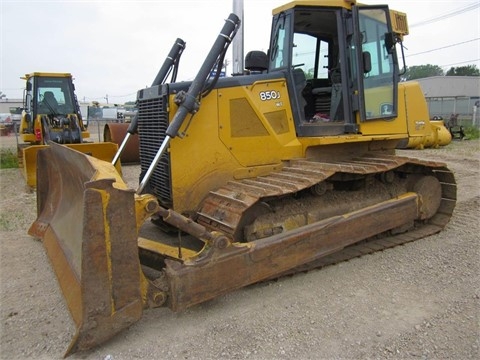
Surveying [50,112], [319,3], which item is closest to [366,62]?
[319,3]

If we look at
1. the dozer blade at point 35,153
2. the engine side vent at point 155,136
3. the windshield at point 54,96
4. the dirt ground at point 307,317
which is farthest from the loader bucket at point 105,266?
the windshield at point 54,96

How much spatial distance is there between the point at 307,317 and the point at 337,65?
10.4 feet

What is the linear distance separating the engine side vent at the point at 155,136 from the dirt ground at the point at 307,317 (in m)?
1.24

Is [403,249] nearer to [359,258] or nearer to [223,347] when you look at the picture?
[359,258]

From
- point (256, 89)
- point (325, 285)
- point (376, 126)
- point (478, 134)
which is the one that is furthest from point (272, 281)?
point (478, 134)

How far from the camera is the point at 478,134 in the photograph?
2086 cm

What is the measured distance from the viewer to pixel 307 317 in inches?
127

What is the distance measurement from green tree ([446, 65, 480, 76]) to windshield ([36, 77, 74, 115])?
66.4 meters

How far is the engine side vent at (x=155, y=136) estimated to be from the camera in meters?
3.96

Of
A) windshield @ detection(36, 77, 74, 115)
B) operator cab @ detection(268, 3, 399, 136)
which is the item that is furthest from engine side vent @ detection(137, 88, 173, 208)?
windshield @ detection(36, 77, 74, 115)

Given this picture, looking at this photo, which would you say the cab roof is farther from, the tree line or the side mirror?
the tree line

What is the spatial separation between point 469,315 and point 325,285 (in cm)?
117

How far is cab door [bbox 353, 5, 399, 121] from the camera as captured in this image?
4539 mm

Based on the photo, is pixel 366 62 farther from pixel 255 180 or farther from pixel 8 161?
pixel 8 161
